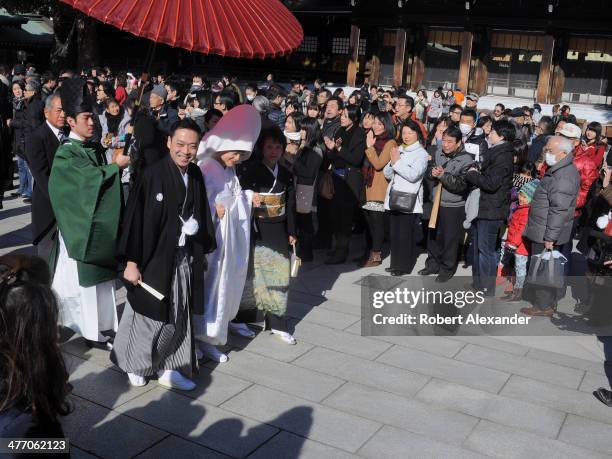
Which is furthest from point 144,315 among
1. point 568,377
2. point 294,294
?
point 568,377

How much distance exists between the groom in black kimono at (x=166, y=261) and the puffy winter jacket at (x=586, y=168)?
4.45 metres

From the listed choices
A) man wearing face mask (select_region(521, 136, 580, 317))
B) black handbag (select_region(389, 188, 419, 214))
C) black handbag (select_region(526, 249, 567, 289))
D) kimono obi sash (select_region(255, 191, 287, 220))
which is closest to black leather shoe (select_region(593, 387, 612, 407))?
black handbag (select_region(526, 249, 567, 289))

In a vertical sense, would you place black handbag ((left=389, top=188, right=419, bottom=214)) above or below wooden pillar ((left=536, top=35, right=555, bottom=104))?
below

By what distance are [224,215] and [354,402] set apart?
146cm

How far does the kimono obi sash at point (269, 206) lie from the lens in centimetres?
493

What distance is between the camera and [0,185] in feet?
24.2

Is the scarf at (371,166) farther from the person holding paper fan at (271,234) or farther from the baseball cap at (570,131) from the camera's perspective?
the person holding paper fan at (271,234)

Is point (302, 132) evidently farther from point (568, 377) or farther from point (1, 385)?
point (1, 385)

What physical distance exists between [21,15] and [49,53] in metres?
1.93

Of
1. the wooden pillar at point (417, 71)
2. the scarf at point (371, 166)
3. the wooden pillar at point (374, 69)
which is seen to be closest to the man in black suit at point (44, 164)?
the scarf at point (371, 166)

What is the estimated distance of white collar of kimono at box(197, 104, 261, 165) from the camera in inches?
174

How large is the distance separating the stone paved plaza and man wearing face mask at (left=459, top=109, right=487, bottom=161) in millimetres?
2027

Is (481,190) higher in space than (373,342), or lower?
higher

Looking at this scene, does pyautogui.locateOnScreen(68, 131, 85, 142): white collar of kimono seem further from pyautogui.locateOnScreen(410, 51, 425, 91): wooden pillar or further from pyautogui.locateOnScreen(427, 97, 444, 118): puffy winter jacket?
pyautogui.locateOnScreen(410, 51, 425, 91): wooden pillar
